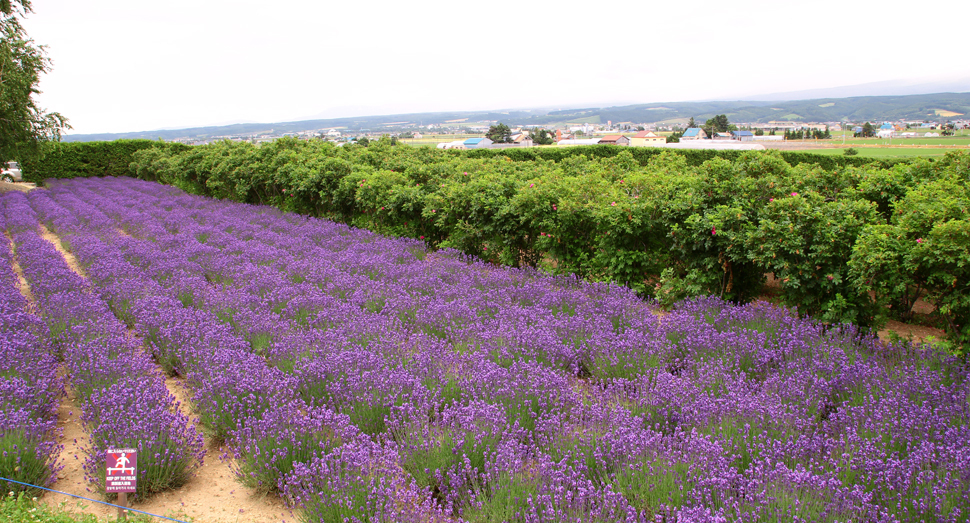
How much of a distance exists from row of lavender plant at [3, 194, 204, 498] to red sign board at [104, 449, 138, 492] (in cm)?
28

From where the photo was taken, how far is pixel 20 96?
15.1 metres

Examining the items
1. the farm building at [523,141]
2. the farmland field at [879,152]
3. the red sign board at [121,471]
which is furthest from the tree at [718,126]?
the red sign board at [121,471]

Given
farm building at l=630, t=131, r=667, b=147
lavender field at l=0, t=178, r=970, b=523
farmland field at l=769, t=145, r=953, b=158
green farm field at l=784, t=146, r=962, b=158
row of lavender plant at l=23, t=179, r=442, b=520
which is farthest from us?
farm building at l=630, t=131, r=667, b=147

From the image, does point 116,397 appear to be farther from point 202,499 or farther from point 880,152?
point 880,152

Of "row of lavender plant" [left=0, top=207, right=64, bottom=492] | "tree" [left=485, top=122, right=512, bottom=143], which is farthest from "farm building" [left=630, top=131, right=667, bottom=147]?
"row of lavender plant" [left=0, top=207, right=64, bottom=492]

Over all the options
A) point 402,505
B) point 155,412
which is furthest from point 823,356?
point 155,412

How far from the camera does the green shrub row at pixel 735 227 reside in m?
3.57

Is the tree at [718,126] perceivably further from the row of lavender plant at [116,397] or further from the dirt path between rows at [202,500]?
the dirt path between rows at [202,500]

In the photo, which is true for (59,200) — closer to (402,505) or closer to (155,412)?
(155,412)

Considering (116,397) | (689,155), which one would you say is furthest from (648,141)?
(116,397)

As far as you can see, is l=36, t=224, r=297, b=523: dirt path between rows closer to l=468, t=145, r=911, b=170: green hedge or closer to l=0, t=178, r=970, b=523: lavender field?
l=0, t=178, r=970, b=523: lavender field

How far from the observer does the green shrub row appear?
140 inches

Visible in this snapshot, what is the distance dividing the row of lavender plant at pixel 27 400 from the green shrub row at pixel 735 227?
4.49 meters

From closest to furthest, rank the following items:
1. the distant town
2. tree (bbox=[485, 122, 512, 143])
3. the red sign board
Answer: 1. the red sign board
2. the distant town
3. tree (bbox=[485, 122, 512, 143])
